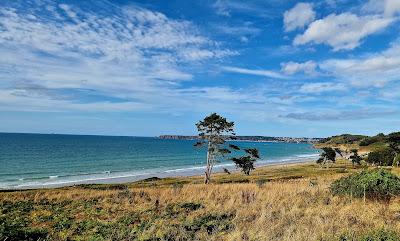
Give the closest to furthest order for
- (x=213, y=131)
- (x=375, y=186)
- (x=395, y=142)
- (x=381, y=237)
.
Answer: (x=381, y=237) → (x=375, y=186) → (x=213, y=131) → (x=395, y=142)

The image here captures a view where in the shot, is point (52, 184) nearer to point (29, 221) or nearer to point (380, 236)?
point (29, 221)

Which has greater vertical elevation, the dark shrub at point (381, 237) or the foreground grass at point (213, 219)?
the dark shrub at point (381, 237)

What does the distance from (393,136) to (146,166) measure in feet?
206

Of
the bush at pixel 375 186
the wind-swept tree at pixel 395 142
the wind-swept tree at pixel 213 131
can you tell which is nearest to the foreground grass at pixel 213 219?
the bush at pixel 375 186

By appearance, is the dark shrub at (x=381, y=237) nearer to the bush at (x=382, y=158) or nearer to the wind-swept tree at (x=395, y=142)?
the bush at (x=382, y=158)

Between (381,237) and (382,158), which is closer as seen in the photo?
(381,237)

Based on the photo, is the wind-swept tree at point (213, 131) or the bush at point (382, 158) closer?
the wind-swept tree at point (213, 131)

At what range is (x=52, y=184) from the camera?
6650cm

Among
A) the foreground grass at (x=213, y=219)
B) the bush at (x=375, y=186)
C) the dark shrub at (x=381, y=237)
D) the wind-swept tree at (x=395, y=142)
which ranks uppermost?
the wind-swept tree at (x=395, y=142)

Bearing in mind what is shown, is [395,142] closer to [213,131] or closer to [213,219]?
[213,131]

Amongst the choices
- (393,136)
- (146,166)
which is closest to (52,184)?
(146,166)

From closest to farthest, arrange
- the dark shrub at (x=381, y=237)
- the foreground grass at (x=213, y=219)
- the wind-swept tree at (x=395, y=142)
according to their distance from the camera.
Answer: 1. the dark shrub at (x=381, y=237)
2. the foreground grass at (x=213, y=219)
3. the wind-swept tree at (x=395, y=142)

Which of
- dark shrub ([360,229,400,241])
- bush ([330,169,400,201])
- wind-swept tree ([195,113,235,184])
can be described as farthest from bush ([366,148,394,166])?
dark shrub ([360,229,400,241])

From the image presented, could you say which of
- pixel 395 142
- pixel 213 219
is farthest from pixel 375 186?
pixel 395 142
